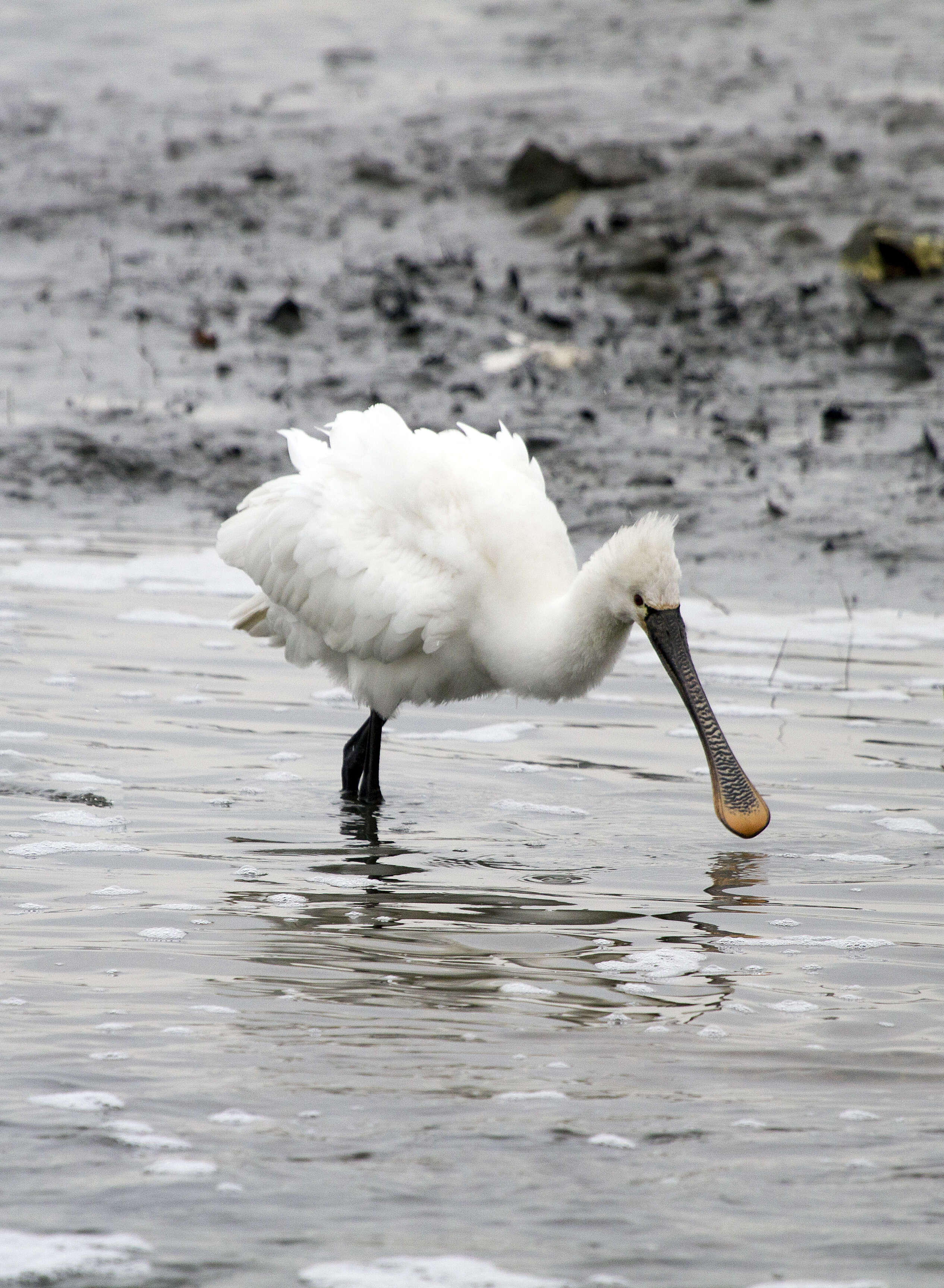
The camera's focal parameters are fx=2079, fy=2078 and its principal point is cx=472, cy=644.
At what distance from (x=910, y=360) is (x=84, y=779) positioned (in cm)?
812

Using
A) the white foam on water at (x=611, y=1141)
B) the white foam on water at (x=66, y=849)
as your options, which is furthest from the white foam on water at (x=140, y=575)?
the white foam on water at (x=611, y=1141)

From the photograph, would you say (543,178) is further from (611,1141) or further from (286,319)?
(611,1141)

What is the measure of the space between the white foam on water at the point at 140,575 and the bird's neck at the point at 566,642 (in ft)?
10.4

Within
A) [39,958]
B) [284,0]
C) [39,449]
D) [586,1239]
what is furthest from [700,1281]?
[284,0]

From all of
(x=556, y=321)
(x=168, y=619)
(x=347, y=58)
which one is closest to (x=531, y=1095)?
(x=168, y=619)

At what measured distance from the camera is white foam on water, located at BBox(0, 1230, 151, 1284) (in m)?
3.60

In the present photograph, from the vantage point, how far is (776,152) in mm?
17672

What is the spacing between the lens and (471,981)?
5.17 m

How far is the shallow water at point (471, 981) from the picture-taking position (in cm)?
385

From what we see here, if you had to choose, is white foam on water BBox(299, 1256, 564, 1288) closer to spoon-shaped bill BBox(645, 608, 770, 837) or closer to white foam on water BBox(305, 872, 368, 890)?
white foam on water BBox(305, 872, 368, 890)

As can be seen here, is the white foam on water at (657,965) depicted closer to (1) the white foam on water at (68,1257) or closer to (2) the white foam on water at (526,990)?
(2) the white foam on water at (526,990)

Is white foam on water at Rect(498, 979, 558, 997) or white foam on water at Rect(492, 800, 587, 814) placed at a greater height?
white foam on water at Rect(498, 979, 558, 997)

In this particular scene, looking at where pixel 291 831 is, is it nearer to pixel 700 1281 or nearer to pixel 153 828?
pixel 153 828

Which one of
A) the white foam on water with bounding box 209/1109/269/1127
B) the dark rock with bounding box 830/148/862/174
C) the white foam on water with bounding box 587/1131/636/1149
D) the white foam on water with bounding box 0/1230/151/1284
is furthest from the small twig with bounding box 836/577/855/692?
the dark rock with bounding box 830/148/862/174
